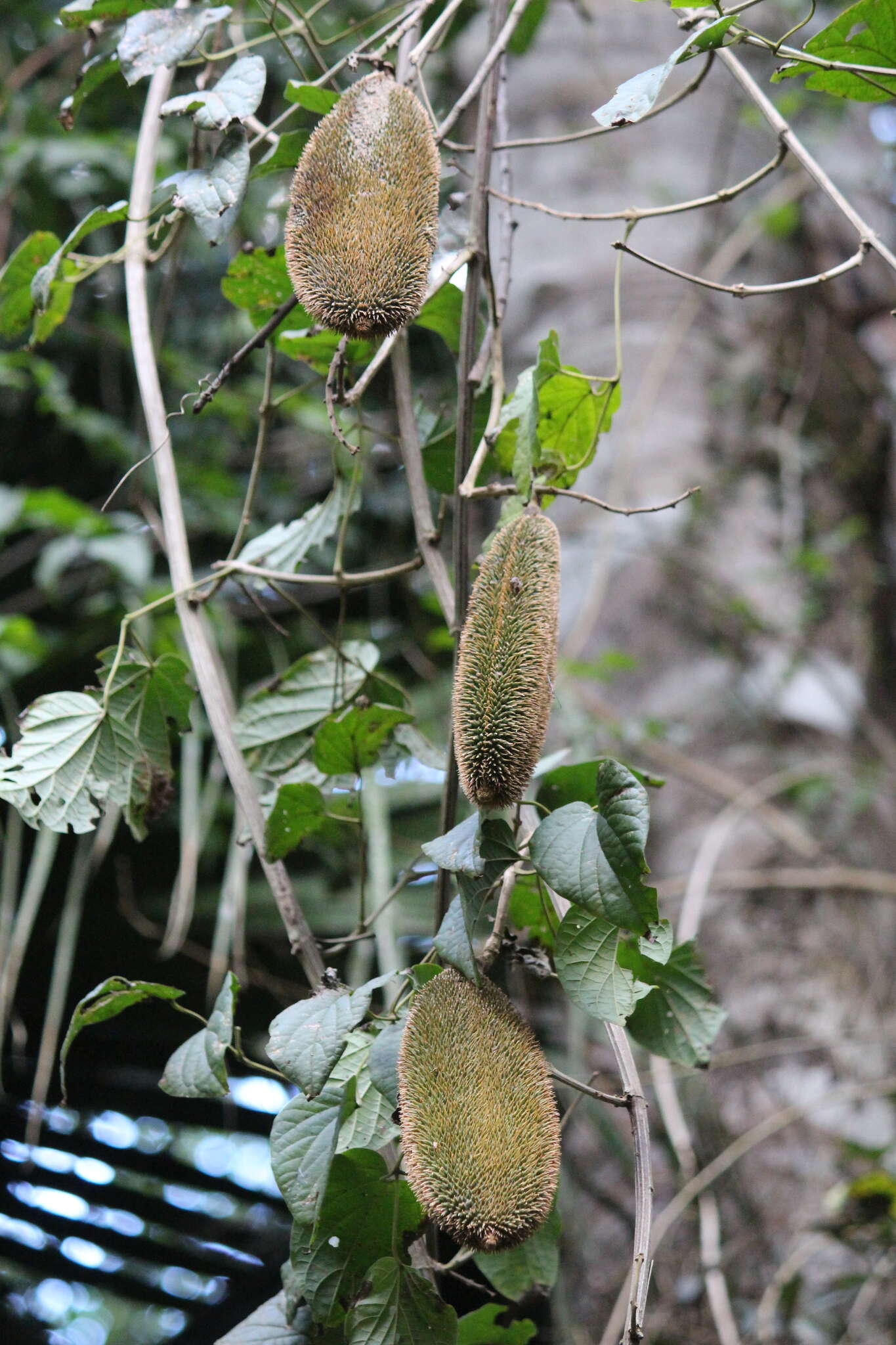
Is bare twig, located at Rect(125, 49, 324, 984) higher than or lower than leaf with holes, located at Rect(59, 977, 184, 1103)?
higher

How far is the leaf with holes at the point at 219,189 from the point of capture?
2.15 feet

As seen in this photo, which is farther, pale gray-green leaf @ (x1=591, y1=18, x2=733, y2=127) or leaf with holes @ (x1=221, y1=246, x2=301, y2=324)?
leaf with holes @ (x1=221, y1=246, x2=301, y2=324)

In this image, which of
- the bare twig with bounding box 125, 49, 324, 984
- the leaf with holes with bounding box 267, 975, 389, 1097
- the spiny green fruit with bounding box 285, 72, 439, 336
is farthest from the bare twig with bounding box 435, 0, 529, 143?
the leaf with holes with bounding box 267, 975, 389, 1097

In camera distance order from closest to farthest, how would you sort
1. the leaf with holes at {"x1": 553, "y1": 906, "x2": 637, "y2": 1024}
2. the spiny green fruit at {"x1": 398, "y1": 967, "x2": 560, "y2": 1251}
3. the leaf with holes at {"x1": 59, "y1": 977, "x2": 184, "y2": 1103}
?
the spiny green fruit at {"x1": 398, "y1": 967, "x2": 560, "y2": 1251} < the leaf with holes at {"x1": 553, "y1": 906, "x2": 637, "y2": 1024} < the leaf with holes at {"x1": 59, "y1": 977, "x2": 184, "y2": 1103}

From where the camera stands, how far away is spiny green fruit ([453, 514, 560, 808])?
50 cm

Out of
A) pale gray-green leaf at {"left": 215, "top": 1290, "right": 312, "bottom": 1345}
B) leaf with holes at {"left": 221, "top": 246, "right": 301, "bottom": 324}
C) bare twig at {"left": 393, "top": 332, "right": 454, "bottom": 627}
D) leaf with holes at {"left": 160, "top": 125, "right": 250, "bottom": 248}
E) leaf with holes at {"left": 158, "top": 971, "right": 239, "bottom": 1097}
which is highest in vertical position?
leaf with holes at {"left": 160, "top": 125, "right": 250, "bottom": 248}

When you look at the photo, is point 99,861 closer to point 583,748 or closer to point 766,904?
point 583,748

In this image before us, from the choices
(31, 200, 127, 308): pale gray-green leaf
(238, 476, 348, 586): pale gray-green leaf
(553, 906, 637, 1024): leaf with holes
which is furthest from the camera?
(238, 476, 348, 586): pale gray-green leaf

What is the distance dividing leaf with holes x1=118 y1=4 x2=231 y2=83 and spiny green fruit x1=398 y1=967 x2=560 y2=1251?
2.03 feet

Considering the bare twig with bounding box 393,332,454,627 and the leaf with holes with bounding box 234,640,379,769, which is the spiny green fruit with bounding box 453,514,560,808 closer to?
the bare twig with bounding box 393,332,454,627

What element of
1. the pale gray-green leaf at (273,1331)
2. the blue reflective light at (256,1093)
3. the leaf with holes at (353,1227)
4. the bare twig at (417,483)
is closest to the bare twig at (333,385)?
the bare twig at (417,483)

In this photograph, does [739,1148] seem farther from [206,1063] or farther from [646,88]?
[646,88]

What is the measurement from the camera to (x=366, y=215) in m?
0.52

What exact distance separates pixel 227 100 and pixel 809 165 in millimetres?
352
